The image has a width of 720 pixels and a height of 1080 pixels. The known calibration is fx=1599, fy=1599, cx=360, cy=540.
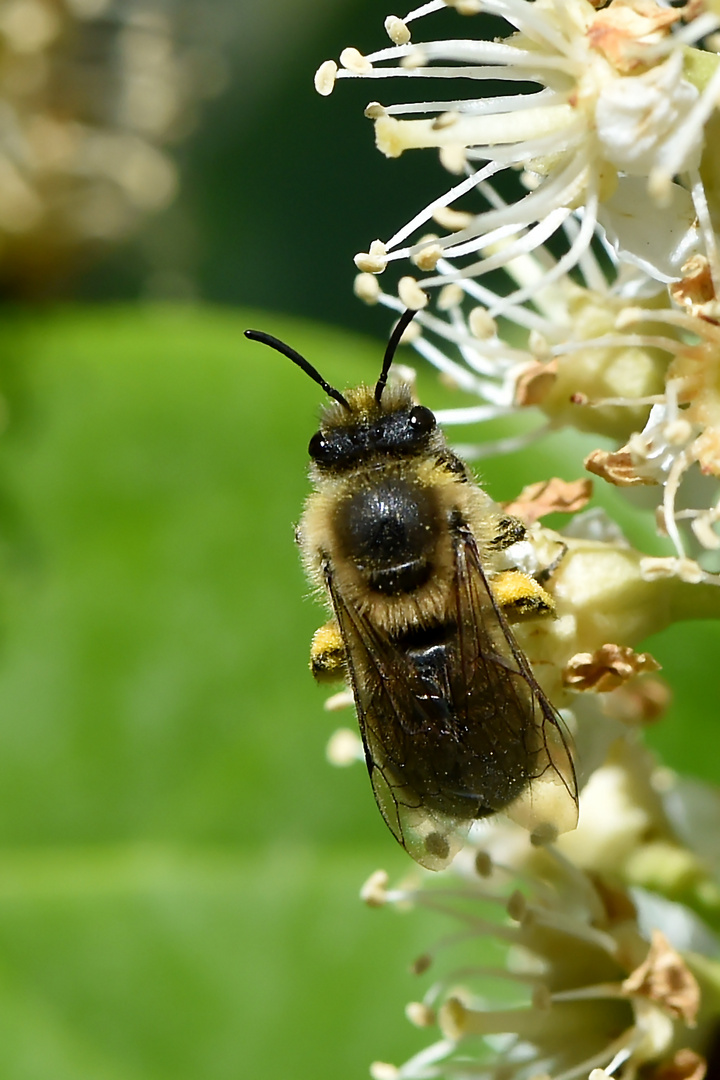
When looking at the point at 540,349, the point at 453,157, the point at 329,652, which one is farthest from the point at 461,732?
the point at 453,157

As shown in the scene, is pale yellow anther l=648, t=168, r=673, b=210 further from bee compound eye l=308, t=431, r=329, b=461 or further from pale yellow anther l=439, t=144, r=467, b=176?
bee compound eye l=308, t=431, r=329, b=461

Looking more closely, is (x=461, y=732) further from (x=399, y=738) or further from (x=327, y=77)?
(x=327, y=77)

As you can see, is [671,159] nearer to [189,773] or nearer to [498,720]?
[498,720]

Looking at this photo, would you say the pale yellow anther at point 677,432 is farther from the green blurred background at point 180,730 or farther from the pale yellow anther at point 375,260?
the green blurred background at point 180,730

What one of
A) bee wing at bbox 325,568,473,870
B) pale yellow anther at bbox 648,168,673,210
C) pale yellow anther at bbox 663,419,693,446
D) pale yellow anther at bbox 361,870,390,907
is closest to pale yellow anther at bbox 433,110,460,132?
pale yellow anther at bbox 648,168,673,210

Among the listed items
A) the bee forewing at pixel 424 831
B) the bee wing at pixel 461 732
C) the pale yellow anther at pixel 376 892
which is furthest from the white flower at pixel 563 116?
the pale yellow anther at pixel 376 892

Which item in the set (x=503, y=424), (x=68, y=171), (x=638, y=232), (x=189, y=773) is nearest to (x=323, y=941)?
(x=189, y=773)
